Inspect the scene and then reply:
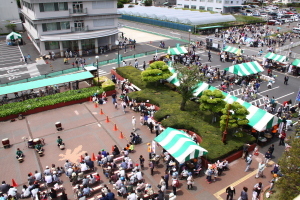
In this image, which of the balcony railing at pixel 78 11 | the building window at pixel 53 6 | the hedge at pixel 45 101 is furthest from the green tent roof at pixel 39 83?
the balcony railing at pixel 78 11

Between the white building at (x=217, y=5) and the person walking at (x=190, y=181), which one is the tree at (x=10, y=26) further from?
the white building at (x=217, y=5)

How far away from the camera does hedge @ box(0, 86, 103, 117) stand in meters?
23.9

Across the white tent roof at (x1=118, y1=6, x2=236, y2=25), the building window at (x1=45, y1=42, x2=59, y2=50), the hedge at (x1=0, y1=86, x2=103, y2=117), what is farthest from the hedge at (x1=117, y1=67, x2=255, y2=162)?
the white tent roof at (x1=118, y1=6, x2=236, y2=25)

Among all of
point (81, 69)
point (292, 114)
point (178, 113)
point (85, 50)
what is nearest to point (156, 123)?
point (178, 113)

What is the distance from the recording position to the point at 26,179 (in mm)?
16391

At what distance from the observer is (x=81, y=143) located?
20.0 meters

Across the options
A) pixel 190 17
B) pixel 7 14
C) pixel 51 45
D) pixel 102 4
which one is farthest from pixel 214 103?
pixel 7 14

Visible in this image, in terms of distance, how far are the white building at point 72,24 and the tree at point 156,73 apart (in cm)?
2003

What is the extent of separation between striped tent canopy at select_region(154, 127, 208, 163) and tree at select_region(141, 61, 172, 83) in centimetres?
951

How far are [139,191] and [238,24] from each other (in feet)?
213

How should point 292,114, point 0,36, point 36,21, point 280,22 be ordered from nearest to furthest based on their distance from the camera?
point 292,114, point 36,21, point 0,36, point 280,22

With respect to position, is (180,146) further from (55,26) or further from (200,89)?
(55,26)

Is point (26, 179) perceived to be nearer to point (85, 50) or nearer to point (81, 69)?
point (81, 69)

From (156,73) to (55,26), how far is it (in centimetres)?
2470
